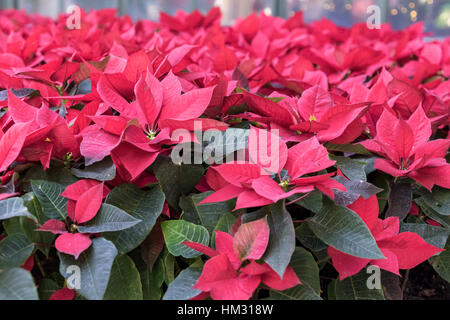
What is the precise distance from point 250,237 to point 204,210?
0.10 metres

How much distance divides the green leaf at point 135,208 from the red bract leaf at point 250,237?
0.34ft

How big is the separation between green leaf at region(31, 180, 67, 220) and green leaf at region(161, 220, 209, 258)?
0.40ft

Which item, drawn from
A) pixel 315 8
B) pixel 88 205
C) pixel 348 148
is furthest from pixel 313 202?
pixel 315 8

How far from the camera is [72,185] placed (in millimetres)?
547

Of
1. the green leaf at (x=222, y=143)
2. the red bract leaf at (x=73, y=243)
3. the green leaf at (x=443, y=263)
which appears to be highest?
the green leaf at (x=222, y=143)

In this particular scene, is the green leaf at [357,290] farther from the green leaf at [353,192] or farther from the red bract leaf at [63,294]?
the red bract leaf at [63,294]

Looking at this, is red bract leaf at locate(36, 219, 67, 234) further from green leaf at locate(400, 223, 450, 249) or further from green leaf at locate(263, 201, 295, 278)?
green leaf at locate(400, 223, 450, 249)

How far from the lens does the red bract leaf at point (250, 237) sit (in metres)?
0.49

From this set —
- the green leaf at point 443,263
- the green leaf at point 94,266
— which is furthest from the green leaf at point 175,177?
the green leaf at point 443,263

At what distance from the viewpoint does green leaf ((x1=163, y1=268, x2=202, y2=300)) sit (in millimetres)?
489

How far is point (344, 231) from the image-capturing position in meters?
0.53

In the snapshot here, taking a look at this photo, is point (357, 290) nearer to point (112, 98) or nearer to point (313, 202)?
point (313, 202)

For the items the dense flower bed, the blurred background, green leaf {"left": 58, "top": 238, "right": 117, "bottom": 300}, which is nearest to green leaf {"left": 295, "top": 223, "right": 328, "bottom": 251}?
the dense flower bed
